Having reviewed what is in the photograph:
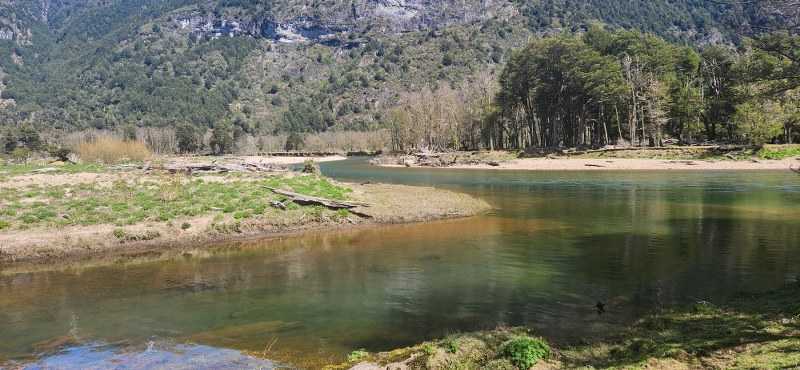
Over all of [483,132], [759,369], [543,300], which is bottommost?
[543,300]

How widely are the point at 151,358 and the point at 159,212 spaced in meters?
16.5

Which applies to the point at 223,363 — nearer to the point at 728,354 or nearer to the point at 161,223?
the point at 728,354

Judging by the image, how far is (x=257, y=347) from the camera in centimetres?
1103

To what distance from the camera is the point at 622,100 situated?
267 feet

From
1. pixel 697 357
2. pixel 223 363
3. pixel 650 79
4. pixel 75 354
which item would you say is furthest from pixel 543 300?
pixel 650 79

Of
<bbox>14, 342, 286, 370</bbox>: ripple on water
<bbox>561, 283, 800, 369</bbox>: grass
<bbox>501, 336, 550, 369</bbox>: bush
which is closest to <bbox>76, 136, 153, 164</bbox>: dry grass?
<bbox>14, 342, 286, 370</bbox>: ripple on water

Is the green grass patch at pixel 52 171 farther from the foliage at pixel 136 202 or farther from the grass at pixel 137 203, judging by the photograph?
the foliage at pixel 136 202

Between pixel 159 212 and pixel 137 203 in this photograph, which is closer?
pixel 159 212

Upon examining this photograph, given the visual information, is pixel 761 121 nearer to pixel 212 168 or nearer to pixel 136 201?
pixel 212 168

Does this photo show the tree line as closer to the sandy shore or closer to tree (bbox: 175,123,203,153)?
the sandy shore

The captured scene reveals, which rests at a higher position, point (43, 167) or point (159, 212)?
point (43, 167)

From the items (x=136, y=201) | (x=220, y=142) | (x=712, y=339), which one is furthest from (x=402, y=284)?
(x=220, y=142)

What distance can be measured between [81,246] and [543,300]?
60.1 ft

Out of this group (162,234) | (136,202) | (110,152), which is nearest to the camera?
(162,234)
